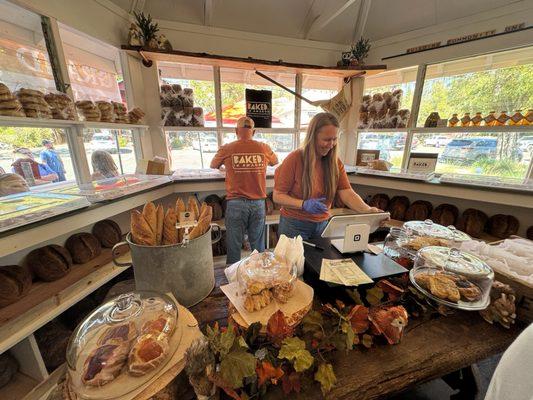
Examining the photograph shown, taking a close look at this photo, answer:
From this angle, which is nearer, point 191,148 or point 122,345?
point 122,345

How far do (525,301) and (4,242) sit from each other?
1.94 meters

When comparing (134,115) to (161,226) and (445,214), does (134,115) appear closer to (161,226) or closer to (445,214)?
(161,226)

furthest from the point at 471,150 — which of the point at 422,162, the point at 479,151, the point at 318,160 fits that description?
the point at 318,160

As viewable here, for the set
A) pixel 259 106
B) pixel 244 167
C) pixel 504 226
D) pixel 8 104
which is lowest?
pixel 504 226

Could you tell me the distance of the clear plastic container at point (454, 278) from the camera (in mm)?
695

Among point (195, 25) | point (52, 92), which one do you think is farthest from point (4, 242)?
point (195, 25)

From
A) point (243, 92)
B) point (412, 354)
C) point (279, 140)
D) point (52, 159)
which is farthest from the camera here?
point (279, 140)

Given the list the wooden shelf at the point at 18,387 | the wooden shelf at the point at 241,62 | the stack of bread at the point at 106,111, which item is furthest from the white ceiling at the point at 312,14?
the wooden shelf at the point at 18,387

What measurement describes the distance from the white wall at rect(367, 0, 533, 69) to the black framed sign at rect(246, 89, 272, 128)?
1472 millimetres

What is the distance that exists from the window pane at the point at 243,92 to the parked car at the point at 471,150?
1.94 meters

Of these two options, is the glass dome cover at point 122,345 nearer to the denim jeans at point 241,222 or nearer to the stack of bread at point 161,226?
the stack of bread at point 161,226

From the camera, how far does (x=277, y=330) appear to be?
0.52 m

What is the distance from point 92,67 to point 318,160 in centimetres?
216

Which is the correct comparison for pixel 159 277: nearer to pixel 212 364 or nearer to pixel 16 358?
pixel 212 364
